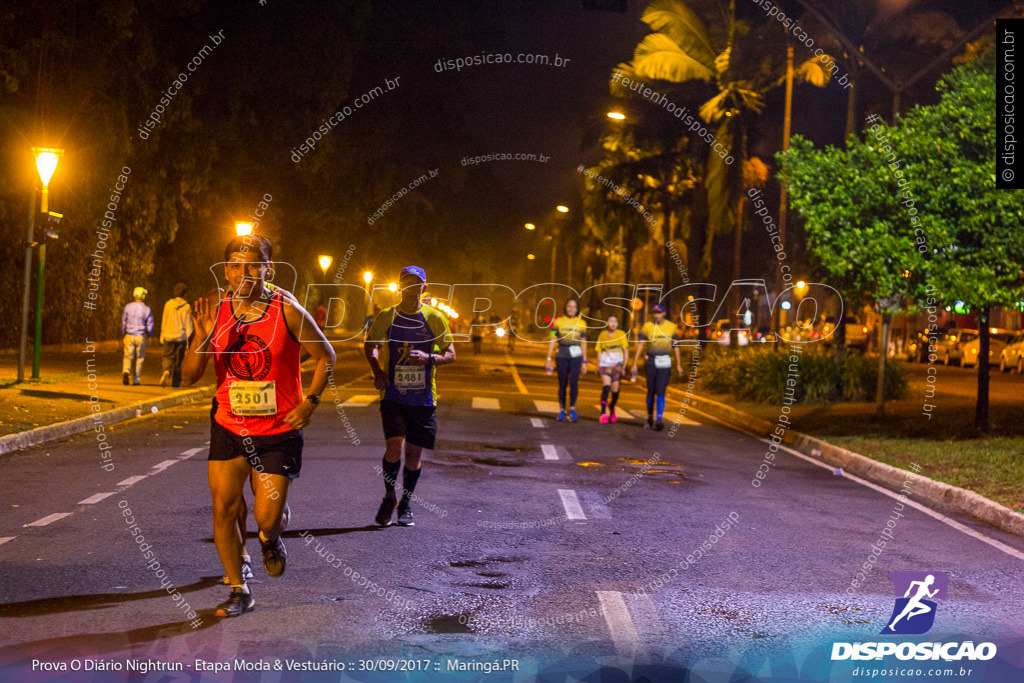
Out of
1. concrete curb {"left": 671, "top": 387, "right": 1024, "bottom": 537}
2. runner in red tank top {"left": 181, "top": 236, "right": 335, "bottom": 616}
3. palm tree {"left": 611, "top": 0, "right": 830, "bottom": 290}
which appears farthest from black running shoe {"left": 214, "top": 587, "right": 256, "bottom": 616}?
palm tree {"left": 611, "top": 0, "right": 830, "bottom": 290}

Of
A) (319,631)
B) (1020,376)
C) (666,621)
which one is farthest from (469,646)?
(1020,376)

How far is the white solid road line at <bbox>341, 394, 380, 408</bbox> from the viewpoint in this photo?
66.1ft

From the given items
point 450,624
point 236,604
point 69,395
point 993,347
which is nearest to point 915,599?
point 450,624

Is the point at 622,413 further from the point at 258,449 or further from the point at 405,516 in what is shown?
the point at 258,449

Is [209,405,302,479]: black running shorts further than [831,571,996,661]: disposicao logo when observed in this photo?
Yes

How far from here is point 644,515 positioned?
9773mm

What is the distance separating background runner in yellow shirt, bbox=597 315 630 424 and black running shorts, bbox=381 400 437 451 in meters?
9.16

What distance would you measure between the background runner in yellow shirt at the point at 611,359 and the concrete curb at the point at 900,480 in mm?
2630

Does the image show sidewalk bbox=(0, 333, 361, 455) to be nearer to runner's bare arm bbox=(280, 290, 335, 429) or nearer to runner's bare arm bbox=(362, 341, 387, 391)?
runner's bare arm bbox=(362, 341, 387, 391)

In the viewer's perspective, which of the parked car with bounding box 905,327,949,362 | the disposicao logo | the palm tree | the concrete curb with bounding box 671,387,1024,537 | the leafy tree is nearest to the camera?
the disposicao logo

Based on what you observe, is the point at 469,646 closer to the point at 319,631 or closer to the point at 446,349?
the point at 319,631

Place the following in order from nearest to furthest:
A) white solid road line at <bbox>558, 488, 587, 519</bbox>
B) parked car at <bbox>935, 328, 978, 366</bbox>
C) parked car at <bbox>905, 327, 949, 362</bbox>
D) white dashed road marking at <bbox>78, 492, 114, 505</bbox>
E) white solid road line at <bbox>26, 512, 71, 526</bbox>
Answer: white solid road line at <bbox>26, 512, 71, 526</bbox>, white dashed road marking at <bbox>78, 492, 114, 505</bbox>, white solid road line at <bbox>558, 488, 587, 519</bbox>, parked car at <bbox>935, 328, 978, 366</bbox>, parked car at <bbox>905, 327, 949, 362</bbox>

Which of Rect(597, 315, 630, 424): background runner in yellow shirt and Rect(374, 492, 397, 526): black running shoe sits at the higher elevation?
Rect(597, 315, 630, 424): background runner in yellow shirt

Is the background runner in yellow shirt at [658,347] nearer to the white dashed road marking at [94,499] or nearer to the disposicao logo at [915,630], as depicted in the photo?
the white dashed road marking at [94,499]
